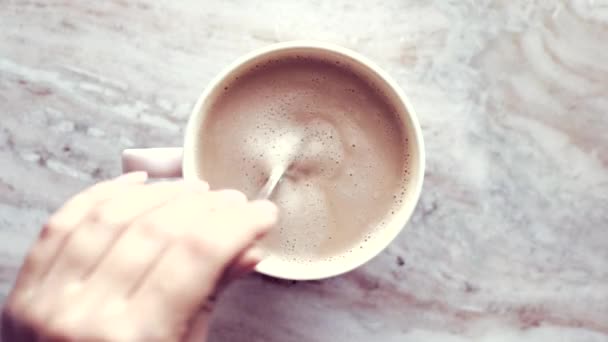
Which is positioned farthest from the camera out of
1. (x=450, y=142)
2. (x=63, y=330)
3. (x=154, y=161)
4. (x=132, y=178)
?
(x=450, y=142)

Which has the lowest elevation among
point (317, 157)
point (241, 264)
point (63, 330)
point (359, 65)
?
point (63, 330)

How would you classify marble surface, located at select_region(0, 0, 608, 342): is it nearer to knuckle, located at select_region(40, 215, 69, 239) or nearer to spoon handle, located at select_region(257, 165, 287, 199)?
spoon handle, located at select_region(257, 165, 287, 199)

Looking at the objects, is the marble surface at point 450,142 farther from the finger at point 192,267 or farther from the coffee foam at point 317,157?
the finger at point 192,267

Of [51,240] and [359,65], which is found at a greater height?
[359,65]

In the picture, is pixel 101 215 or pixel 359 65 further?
pixel 359 65

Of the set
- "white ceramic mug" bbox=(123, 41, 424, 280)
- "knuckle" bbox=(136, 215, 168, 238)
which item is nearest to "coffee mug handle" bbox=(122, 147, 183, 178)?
"white ceramic mug" bbox=(123, 41, 424, 280)

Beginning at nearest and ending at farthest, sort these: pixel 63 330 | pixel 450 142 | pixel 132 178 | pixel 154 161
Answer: pixel 63 330 → pixel 132 178 → pixel 154 161 → pixel 450 142

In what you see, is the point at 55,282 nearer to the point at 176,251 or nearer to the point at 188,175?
the point at 176,251

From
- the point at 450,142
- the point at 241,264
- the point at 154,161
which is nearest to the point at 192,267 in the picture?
the point at 241,264

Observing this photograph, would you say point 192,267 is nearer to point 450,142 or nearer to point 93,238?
point 93,238
